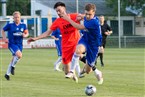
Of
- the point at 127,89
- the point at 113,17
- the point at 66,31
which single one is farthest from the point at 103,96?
the point at 113,17

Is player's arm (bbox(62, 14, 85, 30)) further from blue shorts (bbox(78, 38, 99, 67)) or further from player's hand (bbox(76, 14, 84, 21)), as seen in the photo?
player's hand (bbox(76, 14, 84, 21))

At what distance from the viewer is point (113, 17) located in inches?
2564

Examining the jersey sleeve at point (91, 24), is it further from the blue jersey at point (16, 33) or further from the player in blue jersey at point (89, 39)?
the blue jersey at point (16, 33)

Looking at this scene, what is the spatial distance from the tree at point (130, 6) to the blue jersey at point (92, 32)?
48.0m

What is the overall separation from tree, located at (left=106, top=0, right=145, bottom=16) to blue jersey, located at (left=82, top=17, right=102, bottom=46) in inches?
1890

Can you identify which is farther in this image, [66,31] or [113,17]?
[113,17]

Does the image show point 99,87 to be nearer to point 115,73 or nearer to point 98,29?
point 98,29

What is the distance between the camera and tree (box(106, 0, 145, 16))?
62000 millimetres

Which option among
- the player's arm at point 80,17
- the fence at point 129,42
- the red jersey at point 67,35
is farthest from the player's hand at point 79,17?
the fence at point 129,42

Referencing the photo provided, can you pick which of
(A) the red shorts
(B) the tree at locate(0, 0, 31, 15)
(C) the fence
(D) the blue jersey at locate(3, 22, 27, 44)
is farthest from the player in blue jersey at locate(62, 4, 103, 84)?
(B) the tree at locate(0, 0, 31, 15)

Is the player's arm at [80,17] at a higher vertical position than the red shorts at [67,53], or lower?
higher

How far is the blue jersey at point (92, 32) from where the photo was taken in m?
13.5

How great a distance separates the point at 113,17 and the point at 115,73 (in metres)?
45.8

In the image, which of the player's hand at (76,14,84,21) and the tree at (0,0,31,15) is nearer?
the player's hand at (76,14,84,21)
